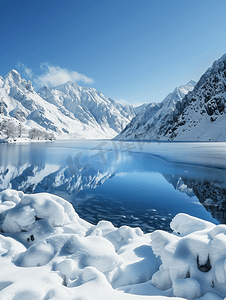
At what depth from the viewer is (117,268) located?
527cm

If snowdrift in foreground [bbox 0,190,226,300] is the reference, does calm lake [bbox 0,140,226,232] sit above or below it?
below

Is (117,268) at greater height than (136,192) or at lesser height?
greater

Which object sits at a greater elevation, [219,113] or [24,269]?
[219,113]

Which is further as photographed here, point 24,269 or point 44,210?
point 44,210

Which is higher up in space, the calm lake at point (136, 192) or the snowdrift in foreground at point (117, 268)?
the snowdrift in foreground at point (117, 268)

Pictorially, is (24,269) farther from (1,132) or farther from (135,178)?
(1,132)

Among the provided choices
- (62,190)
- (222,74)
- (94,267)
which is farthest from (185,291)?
(222,74)

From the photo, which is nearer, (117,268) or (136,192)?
(117,268)

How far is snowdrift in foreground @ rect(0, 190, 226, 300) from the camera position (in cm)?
396

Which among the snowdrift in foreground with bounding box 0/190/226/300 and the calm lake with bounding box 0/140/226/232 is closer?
the snowdrift in foreground with bounding box 0/190/226/300

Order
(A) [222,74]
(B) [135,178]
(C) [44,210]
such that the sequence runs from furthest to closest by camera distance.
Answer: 1. (A) [222,74]
2. (B) [135,178]
3. (C) [44,210]

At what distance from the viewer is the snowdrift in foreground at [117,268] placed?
3.96 metres

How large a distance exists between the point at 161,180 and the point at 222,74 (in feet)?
549

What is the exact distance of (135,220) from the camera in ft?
32.2
